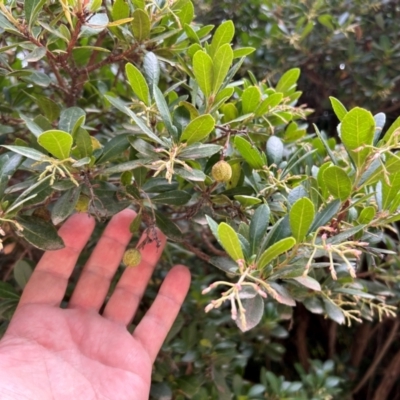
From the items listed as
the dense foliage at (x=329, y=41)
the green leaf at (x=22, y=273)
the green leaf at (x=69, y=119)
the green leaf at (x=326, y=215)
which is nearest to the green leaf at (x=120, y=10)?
the green leaf at (x=69, y=119)

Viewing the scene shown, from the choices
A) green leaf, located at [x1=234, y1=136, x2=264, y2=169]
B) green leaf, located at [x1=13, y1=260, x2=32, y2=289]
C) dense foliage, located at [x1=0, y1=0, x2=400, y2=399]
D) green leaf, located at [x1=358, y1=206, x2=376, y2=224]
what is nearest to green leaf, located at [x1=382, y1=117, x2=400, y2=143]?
dense foliage, located at [x1=0, y1=0, x2=400, y2=399]

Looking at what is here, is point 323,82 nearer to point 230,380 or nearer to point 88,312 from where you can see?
point 230,380

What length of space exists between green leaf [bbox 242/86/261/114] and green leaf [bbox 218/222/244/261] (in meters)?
→ 0.36

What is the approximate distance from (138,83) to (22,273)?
67 centimetres

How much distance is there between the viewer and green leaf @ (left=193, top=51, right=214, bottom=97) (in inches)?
29.1

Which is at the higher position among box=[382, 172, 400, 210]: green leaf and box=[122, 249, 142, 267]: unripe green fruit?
box=[382, 172, 400, 210]: green leaf

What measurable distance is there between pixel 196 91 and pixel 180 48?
168 millimetres

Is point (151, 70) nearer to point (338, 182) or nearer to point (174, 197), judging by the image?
point (174, 197)

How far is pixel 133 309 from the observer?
120 cm

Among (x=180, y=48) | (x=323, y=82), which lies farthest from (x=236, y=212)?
(x=323, y=82)

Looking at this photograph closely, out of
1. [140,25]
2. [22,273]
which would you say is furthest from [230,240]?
[22,273]

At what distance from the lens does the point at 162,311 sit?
118cm

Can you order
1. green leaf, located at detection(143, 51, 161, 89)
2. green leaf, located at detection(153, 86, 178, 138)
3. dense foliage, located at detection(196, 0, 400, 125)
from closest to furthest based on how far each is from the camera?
green leaf, located at detection(153, 86, 178, 138) → green leaf, located at detection(143, 51, 161, 89) → dense foliage, located at detection(196, 0, 400, 125)

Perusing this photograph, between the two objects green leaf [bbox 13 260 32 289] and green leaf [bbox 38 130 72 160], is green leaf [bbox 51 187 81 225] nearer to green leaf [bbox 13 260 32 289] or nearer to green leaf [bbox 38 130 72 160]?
green leaf [bbox 38 130 72 160]
